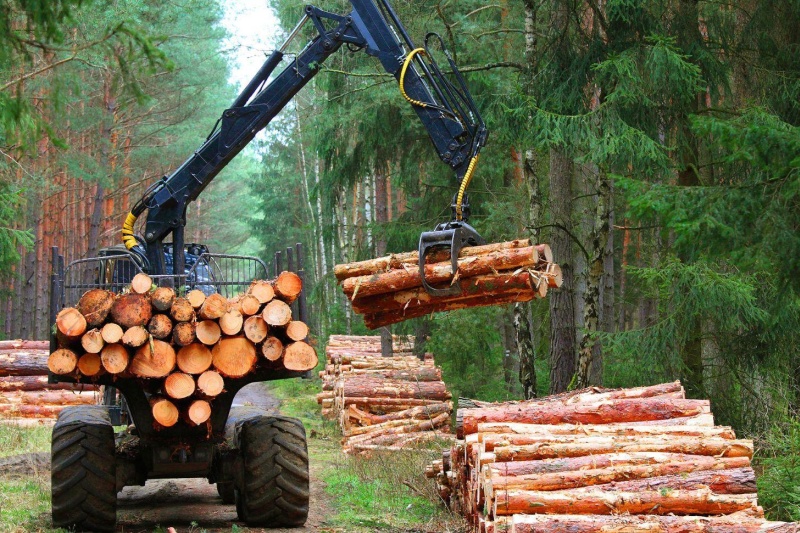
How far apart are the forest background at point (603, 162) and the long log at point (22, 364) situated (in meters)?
2.24

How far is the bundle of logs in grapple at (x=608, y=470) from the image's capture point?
6488 mm

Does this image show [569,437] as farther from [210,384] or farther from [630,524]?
[210,384]

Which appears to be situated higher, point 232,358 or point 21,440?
point 232,358

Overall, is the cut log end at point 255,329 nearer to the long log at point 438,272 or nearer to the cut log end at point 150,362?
the cut log end at point 150,362

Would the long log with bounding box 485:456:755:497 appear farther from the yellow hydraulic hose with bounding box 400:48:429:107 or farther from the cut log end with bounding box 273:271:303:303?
the yellow hydraulic hose with bounding box 400:48:429:107

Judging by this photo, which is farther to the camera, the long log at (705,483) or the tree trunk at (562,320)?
the tree trunk at (562,320)

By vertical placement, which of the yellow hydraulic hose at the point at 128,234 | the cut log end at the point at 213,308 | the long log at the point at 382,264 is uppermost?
the yellow hydraulic hose at the point at 128,234

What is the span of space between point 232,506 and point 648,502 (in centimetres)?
483

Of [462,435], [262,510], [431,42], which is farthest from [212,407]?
[431,42]

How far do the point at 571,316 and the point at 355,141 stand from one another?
24.8 ft

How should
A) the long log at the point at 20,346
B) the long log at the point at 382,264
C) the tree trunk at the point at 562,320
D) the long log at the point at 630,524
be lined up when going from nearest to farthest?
the long log at the point at 630,524, the long log at the point at 382,264, the tree trunk at the point at 562,320, the long log at the point at 20,346

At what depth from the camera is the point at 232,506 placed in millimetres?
9938

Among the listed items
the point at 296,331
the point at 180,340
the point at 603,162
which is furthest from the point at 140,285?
the point at 603,162

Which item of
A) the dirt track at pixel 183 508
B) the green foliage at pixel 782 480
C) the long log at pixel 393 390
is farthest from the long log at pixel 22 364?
the green foliage at pixel 782 480
